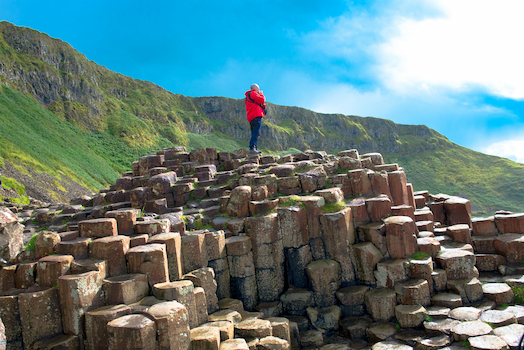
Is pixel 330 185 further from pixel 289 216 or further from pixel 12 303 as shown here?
pixel 12 303

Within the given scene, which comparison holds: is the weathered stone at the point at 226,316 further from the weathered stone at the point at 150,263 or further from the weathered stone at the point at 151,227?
the weathered stone at the point at 151,227

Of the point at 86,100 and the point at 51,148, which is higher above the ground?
the point at 86,100

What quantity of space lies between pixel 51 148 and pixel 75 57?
117ft

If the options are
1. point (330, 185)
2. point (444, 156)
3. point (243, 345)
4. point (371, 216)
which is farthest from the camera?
point (444, 156)

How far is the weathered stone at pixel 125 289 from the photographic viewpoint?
8.04 meters

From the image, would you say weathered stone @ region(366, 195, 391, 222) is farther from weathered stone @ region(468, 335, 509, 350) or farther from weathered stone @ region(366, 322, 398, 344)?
weathered stone @ region(468, 335, 509, 350)

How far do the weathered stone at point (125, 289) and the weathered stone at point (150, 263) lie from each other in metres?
0.23

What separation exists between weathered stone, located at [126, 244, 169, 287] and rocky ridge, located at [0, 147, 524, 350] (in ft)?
0.11

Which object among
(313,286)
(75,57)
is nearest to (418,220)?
(313,286)

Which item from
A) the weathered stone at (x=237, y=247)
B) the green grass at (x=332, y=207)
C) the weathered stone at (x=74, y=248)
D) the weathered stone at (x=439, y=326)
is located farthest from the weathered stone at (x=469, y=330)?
the weathered stone at (x=74, y=248)

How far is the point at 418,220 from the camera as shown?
1435 centimetres

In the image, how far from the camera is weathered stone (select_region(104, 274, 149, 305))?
316 inches

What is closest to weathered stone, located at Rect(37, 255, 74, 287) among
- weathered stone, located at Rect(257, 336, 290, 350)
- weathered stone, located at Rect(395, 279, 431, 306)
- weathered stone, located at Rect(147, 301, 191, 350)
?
weathered stone, located at Rect(147, 301, 191, 350)

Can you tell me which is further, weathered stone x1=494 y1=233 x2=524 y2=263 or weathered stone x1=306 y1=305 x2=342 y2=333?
weathered stone x1=494 y1=233 x2=524 y2=263
